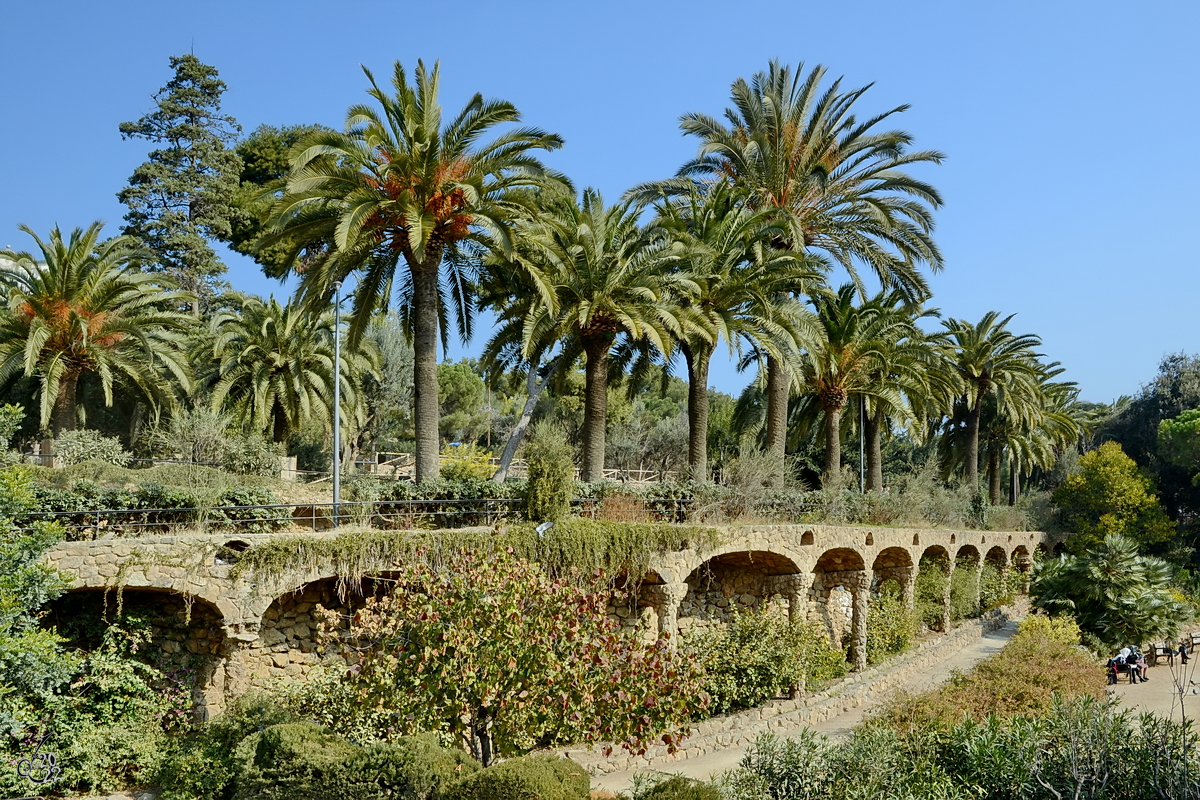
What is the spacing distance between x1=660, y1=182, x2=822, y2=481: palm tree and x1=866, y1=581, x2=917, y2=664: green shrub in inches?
247

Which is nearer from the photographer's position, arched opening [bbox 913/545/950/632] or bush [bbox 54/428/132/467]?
bush [bbox 54/428/132/467]

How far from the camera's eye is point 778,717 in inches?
689

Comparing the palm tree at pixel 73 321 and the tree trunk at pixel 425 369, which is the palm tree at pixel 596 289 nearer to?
the tree trunk at pixel 425 369

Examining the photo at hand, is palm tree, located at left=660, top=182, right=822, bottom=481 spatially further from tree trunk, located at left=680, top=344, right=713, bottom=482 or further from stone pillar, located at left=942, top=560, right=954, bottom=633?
stone pillar, located at left=942, top=560, right=954, bottom=633

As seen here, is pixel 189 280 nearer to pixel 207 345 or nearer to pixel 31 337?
pixel 207 345

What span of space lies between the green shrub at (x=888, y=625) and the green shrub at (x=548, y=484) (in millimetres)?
11105

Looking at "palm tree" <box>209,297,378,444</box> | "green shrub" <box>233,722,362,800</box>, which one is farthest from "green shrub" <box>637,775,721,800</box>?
"palm tree" <box>209,297,378,444</box>

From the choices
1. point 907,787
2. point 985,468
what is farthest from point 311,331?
point 985,468

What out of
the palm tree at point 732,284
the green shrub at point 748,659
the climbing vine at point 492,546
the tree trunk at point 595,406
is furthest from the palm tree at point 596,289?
the green shrub at point 748,659

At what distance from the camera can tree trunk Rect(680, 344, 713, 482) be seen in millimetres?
21484

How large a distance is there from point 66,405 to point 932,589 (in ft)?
78.9

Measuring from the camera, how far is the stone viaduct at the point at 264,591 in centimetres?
1204

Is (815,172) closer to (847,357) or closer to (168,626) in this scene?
(847,357)

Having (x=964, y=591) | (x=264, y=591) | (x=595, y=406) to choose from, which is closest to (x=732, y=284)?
(x=595, y=406)
